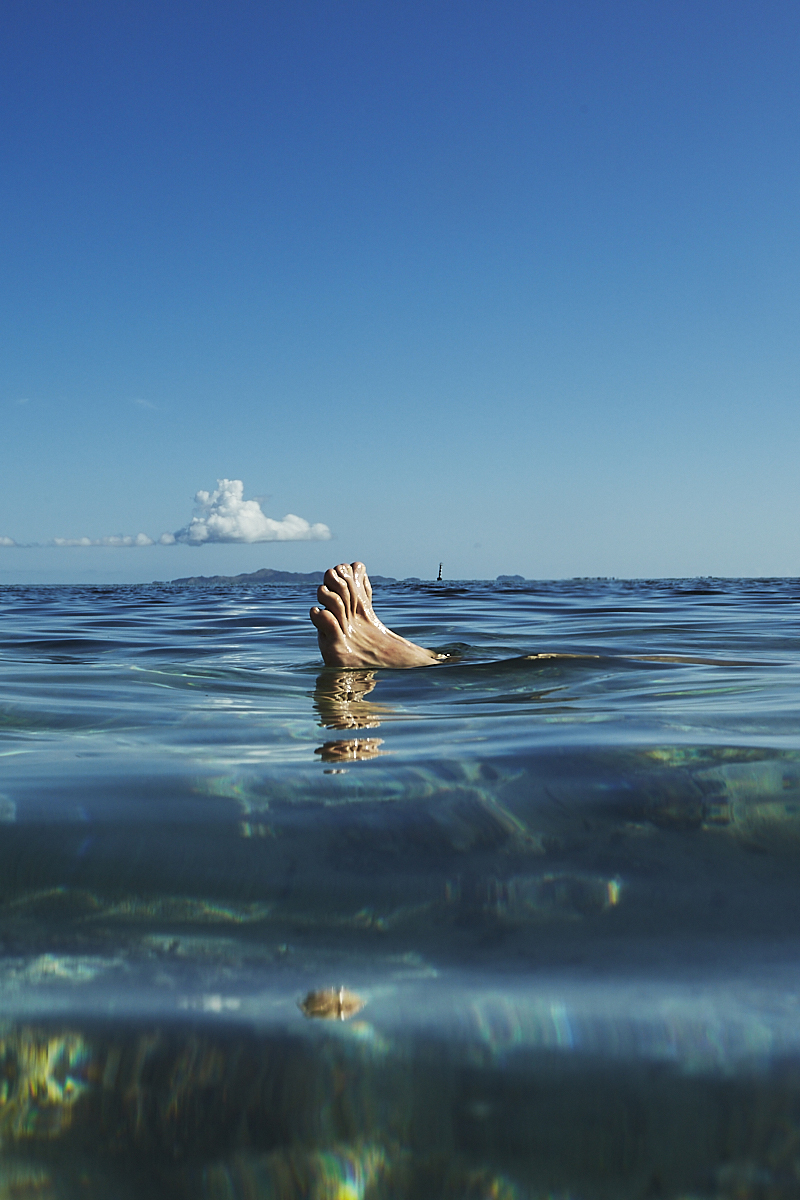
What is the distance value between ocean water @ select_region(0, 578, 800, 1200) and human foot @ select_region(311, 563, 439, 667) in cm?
223

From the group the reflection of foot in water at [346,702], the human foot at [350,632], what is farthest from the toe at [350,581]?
the reflection of foot in water at [346,702]

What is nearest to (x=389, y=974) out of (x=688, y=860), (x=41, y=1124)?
(x=41, y=1124)

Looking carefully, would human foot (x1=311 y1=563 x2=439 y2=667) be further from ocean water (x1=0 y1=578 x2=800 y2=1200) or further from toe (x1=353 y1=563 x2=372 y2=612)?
ocean water (x1=0 y1=578 x2=800 y2=1200)

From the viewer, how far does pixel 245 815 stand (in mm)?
1455

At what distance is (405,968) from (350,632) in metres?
3.52

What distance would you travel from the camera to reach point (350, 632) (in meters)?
4.45

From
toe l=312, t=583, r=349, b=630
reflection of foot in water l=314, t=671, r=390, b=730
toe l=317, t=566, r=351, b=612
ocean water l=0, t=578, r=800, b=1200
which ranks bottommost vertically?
reflection of foot in water l=314, t=671, r=390, b=730

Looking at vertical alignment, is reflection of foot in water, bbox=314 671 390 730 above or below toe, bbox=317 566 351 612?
below

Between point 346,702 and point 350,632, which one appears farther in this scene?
point 350,632

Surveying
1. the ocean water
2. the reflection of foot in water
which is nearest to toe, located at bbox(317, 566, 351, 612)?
the reflection of foot in water

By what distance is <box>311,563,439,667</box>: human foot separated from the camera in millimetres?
4398

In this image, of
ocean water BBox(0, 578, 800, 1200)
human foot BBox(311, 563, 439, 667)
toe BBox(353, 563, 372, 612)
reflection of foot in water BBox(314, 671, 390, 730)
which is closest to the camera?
ocean water BBox(0, 578, 800, 1200)

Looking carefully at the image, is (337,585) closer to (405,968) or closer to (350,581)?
(350,581)

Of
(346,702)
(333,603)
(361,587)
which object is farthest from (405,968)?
(361,587)
